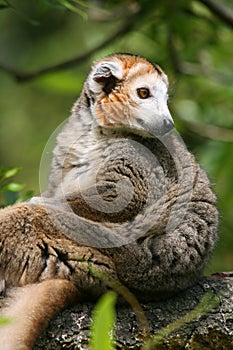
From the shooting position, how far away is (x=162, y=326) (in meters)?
5.75

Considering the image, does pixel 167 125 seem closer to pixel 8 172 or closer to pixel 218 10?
pixel 8 172

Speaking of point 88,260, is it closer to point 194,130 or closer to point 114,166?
point 114,166

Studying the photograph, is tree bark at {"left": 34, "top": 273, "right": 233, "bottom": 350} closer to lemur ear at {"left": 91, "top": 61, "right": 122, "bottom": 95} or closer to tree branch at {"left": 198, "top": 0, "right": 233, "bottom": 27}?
lemur ear at {"left": 91, "top": 61, "right": 122, "bottom": 95}

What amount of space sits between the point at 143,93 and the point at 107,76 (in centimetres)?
36

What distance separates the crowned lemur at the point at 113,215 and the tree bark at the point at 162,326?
0.10 metres

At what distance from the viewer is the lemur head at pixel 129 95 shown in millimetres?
6984

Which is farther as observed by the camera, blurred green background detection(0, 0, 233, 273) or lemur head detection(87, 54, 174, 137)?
blurred green background detection(0, 0, 233, 273)

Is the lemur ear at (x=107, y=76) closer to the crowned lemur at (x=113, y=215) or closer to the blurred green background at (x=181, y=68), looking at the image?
the crowned lemur at (x=113, y=215)

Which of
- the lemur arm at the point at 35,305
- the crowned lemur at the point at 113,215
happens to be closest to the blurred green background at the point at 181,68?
the crowned lemur at the point at 113,215

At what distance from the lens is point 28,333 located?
5160 millimetres

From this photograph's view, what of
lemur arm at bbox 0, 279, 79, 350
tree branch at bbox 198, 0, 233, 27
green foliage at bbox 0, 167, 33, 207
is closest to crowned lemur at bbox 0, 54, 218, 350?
lemur arm at bbox 0, 279, 79, 350

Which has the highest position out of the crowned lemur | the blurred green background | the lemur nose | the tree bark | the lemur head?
the blurred green background

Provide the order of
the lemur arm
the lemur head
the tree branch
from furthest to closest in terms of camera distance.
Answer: the tree branch
the lemur head
the lemur arm

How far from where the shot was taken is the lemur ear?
732 cm
